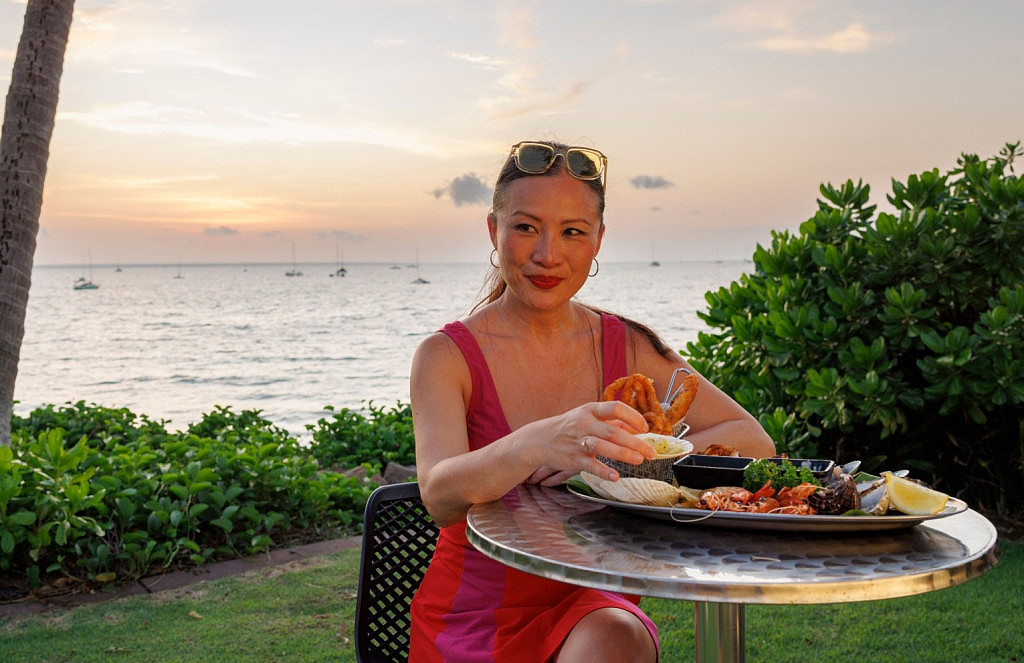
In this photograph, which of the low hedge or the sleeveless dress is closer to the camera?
the sleeveless dress

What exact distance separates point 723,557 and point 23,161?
546 cm

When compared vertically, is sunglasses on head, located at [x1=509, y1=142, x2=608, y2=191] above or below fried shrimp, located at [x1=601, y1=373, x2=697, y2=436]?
above

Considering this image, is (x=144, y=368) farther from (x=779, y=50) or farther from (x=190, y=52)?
(x=779, y=50)

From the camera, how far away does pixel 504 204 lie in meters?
2.42

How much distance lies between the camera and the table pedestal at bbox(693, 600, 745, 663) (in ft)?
5.97

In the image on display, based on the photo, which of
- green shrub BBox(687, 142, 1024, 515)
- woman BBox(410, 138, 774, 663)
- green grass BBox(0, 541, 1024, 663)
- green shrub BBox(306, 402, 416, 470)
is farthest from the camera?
green shrub BBox(306, 402, 416, 470)

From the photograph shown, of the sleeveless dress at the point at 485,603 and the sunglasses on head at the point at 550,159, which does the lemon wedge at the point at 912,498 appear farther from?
the sunglasses on head at the point at 550,159

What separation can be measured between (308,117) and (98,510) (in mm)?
21492

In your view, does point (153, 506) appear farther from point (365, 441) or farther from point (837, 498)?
point (837, 498)

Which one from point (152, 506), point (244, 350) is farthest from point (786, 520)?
point (244, 350)

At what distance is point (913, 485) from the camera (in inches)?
64.9

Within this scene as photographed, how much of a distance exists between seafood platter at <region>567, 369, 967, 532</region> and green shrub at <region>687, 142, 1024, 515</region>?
302 cm

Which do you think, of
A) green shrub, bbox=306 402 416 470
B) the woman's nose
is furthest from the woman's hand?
green shrub, bbox=306 402 416 470

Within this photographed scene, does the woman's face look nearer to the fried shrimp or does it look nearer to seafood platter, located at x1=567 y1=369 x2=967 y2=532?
the fried shrimp
